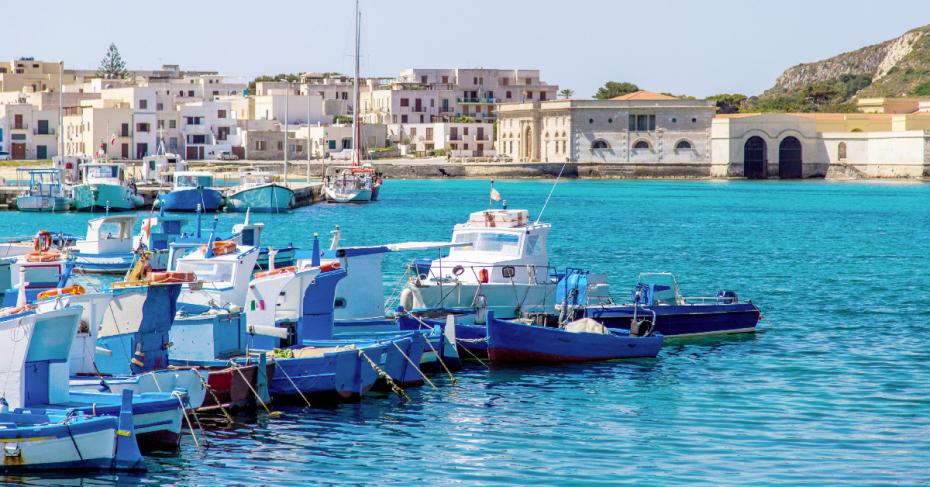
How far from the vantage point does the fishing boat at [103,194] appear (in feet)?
216

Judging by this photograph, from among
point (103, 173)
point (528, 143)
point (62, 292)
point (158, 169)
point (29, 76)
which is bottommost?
point (62, 292)

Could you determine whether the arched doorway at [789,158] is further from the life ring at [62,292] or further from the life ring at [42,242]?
the life ring at [62,292]

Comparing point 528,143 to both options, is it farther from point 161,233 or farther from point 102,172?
point 161,233

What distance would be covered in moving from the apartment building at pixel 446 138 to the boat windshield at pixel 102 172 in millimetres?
63481

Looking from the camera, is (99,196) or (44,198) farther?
(99,196)

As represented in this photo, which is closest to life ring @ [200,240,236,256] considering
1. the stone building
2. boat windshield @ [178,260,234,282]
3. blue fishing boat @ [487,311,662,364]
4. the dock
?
boat windshield @ [178,260,234,282]

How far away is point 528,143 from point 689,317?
97611mm

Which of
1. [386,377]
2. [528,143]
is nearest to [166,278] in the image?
[386,377]

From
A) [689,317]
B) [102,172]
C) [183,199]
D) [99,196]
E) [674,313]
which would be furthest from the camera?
[102,172]

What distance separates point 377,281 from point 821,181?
101 m

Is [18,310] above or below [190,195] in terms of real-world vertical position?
below

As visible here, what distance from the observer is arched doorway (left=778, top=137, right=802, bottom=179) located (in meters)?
118

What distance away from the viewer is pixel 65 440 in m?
14.8

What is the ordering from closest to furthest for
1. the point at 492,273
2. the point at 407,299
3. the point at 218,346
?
the point at 218,346
the point at 407,299
the point at 492,273
